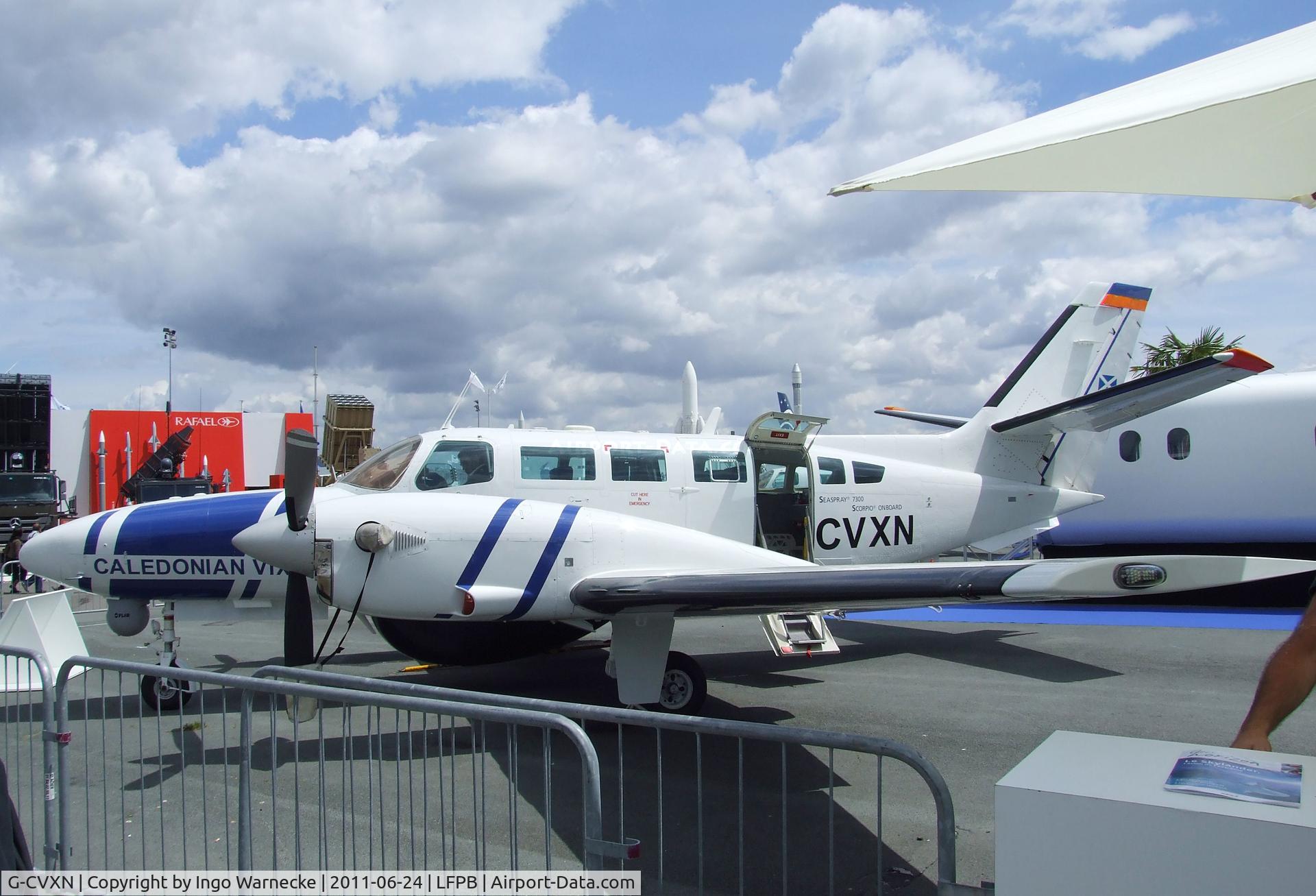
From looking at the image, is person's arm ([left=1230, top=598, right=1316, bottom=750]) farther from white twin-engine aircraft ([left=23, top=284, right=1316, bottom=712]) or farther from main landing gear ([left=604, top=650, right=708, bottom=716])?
main landing gear ([left=604, top=650, right=708, bottom=716])

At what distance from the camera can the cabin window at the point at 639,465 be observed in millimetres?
8375

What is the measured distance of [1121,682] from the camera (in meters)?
8.25

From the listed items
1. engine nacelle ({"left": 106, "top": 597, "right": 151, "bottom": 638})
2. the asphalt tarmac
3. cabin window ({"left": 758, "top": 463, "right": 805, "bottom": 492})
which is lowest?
the asphalt tarmac

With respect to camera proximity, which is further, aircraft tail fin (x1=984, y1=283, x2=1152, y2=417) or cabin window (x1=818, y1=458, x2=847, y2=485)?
aircraft tail fin (x1=984, y1=283, x2=1152, y2=417)

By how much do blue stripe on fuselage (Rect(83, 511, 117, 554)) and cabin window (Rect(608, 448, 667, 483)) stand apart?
14.2 ft

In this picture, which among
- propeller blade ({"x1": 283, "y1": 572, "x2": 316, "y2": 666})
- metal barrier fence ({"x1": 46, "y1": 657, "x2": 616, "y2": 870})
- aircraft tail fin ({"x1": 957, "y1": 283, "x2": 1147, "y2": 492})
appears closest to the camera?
metal barrier fence ({"x1": 46, "y1": 657, "x2": 616, "y2": 870})

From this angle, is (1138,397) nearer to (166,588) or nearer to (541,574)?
(541,574)

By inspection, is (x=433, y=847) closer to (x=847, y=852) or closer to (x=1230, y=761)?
(x=847, y=852)

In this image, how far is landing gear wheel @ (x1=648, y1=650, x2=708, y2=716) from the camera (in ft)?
23.6

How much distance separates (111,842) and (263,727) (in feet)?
8.02

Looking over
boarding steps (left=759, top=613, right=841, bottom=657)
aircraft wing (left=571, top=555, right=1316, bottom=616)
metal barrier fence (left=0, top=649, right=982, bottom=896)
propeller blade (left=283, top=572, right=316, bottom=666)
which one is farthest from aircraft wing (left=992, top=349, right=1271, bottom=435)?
propeller blade (left=283, top=572, right=316, bottom=666)

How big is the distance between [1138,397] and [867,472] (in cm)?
255

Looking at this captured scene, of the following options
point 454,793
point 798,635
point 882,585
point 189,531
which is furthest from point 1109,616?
point 454,793

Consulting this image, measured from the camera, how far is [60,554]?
281 inches
